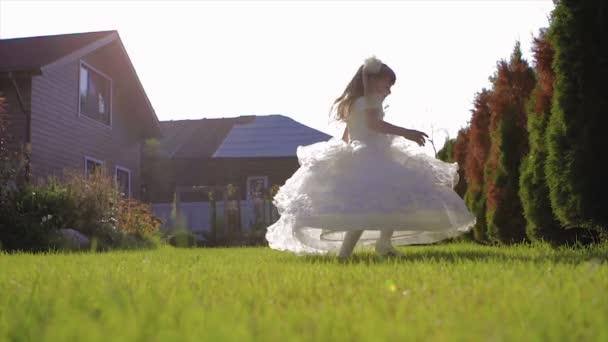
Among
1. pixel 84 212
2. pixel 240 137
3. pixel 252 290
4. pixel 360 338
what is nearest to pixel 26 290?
pixel 252 290

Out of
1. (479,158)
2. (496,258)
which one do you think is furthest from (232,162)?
(496,258)

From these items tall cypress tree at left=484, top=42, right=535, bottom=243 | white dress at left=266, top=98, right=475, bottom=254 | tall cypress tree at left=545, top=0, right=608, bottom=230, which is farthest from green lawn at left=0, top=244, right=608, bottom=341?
tall cypress tree at left=484, top=42, right=535, bottom=243

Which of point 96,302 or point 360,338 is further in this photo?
point 96,302

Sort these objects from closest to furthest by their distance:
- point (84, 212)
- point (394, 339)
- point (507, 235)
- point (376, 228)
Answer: point (394, 339)
point (376, 228)
point (507, 235)
point (84, 212)

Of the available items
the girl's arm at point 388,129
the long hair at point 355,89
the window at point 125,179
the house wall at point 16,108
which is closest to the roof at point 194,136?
Result: the window at point 125,179

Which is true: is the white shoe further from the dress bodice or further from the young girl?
the dress bodice

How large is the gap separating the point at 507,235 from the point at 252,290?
277 inches

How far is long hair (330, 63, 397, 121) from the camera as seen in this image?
5.95m

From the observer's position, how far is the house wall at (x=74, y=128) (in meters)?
16.0

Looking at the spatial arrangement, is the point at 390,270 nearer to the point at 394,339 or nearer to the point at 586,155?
the point at 394,339

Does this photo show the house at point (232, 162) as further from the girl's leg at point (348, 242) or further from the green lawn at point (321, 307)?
the green lawn at point (321, 307)

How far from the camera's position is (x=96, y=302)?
2576 millimetres

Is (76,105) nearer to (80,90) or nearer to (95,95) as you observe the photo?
(80,90)

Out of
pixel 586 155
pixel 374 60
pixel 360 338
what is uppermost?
pixel 374 60
